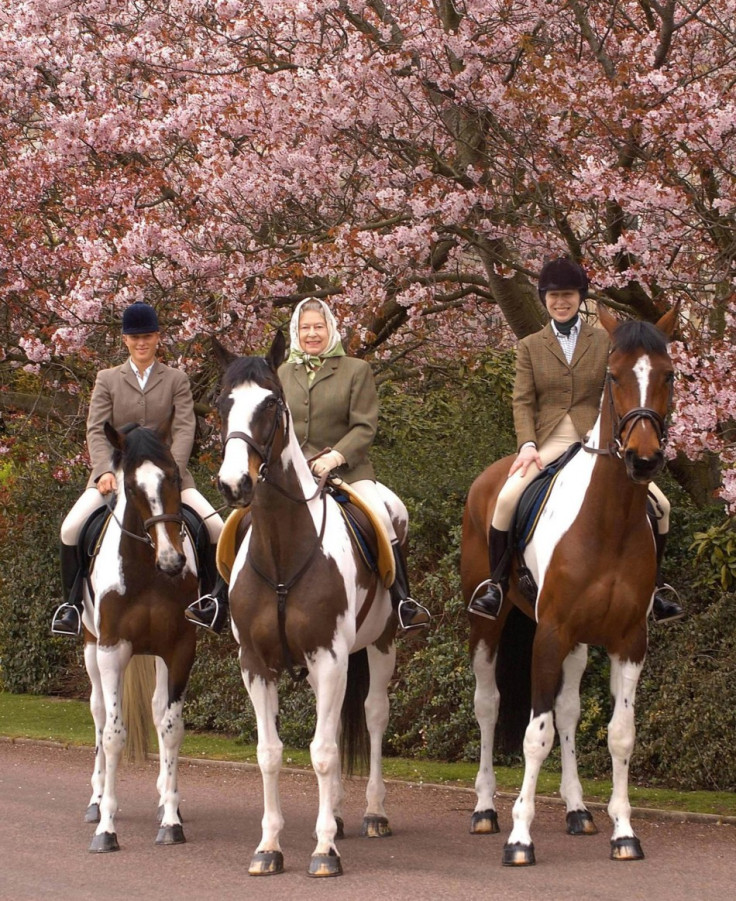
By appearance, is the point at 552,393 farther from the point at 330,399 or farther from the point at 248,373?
the point at 248,373

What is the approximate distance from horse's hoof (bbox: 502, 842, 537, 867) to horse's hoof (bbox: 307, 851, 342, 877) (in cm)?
93

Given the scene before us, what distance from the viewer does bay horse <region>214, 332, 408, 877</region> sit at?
7.85m

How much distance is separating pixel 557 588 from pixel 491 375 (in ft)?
19.6

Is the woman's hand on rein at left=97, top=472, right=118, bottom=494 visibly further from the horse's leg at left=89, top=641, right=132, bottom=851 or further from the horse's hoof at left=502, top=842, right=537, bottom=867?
the horse's hoof at left=502, top=842, right=537, bottom=867

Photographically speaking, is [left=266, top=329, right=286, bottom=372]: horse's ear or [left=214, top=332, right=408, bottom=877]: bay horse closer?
[left=214, top=332, right=408, bottom=877]: bay horse

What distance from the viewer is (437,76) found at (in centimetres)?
1213

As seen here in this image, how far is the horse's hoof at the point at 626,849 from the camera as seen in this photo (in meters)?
8.10

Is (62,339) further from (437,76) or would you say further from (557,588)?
(557,588)

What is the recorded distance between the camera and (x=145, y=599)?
9.14m

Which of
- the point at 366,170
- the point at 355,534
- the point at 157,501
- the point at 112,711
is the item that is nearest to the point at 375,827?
the point at 112,711

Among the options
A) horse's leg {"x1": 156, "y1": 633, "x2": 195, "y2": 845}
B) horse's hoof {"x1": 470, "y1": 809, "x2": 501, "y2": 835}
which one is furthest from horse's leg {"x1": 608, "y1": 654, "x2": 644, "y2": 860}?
horse's leg {"x1": 156, "y1": 633, "x2": 195, "y2": 845}

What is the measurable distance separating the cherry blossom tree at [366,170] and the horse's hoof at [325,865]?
3.55 meters

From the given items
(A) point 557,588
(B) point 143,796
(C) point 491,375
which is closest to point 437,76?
(C) point 491,375

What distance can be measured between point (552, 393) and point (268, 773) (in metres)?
3.01
